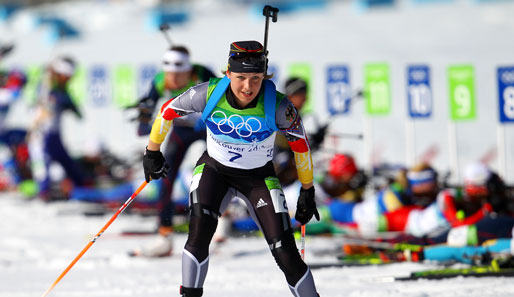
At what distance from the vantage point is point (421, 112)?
11.2 meters

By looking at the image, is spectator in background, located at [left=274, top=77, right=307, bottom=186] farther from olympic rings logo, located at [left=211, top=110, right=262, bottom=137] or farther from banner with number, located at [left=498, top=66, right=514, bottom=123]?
olympic rings logo, located at [left=211, top=110, right=262, bottom=137]

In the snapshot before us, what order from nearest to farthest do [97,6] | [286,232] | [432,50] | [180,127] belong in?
[286,232] < [180,127] < [432,50] < [97,6]

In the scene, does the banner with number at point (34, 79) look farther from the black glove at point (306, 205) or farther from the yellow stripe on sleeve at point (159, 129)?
the black glove at point (306, 205)

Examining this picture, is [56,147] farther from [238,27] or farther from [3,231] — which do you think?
[238,27]

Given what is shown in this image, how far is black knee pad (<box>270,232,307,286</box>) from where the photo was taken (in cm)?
438

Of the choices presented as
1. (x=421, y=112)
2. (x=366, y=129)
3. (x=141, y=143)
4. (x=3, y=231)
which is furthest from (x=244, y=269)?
(x=141, y=143)

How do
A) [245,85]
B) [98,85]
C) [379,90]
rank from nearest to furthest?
[245,85] → [379,90] → [98,85]

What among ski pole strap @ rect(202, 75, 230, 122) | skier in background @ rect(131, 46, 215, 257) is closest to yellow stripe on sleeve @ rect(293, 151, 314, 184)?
ski pole strap @ rect(202, 75, 230, 122)

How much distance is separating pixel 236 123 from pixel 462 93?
7.08m

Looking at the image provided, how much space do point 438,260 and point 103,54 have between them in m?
25.1

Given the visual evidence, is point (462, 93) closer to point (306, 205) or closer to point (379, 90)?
point (379, 90)

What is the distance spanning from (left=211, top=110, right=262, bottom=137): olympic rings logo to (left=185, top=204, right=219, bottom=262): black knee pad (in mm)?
518

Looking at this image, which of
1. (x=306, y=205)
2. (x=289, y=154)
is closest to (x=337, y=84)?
(x=289, y=154)

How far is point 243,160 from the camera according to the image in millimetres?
4719
